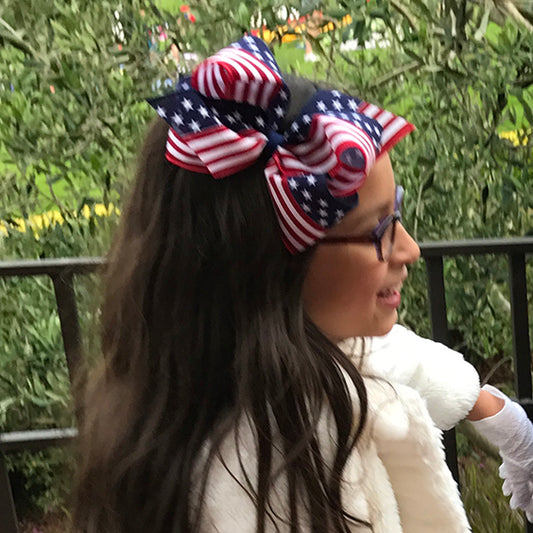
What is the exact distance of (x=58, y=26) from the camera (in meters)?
1.62

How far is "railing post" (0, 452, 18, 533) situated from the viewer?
5.04 feet

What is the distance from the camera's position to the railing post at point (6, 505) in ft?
5.04

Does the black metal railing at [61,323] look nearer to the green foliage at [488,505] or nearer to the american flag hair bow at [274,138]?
the american flag hair bow at [274,138]

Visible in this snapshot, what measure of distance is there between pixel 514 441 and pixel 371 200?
583 mm

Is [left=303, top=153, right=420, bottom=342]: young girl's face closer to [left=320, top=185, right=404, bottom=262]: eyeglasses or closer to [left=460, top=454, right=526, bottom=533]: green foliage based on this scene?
[left=320, top=185, right=404, bottom=262]: eyeglasses

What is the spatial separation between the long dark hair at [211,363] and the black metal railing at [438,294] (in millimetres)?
420

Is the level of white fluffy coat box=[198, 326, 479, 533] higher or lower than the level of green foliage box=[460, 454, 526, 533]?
higher

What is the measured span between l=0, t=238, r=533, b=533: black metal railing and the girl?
40cm

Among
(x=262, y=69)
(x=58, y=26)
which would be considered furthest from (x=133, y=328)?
(x=58, y=26)

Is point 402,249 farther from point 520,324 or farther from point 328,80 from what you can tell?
point 328,80

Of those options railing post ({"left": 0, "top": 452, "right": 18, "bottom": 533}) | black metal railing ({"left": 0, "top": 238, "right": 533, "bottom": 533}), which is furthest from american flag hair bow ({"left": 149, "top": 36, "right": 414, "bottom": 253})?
railing post ({"left": 0, "top": 452, "right": 18, "bottom": 533})

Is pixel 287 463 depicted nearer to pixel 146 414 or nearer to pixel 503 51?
pixel 146 414

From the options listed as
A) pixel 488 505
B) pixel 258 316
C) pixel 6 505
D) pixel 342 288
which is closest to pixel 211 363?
pixel 258 316

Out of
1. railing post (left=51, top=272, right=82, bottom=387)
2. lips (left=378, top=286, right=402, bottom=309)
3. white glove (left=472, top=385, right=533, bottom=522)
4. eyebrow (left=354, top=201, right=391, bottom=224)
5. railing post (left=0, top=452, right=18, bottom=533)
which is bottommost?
railing post (left=0, top=452, right=18, bottom=533)
